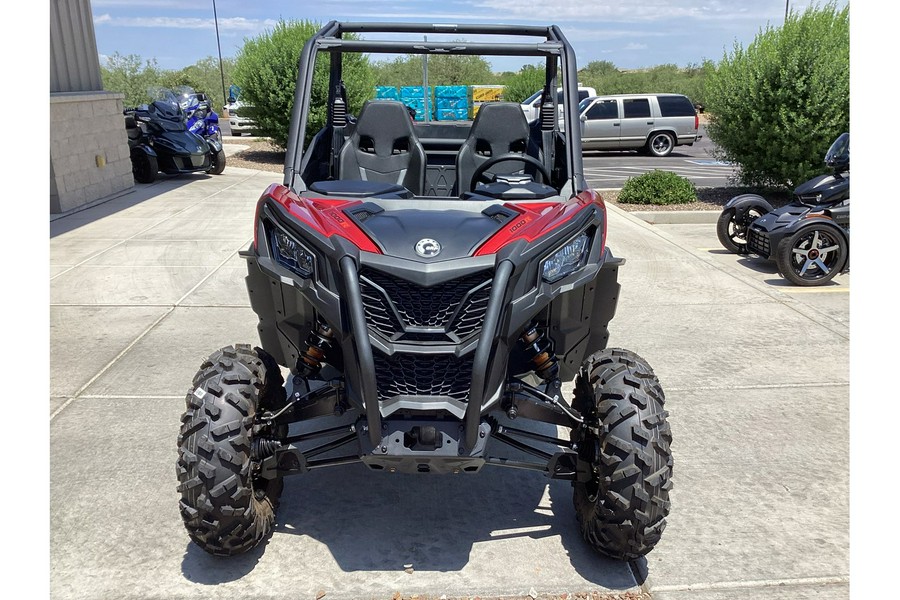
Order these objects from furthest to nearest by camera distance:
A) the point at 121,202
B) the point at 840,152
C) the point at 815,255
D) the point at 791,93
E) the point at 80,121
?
the point at 121,202 → the point at 80,121 → the point at 791,93 → the point at 840,152 → the point at 815,255

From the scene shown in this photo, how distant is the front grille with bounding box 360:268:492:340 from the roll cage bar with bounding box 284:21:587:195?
38.7 inches

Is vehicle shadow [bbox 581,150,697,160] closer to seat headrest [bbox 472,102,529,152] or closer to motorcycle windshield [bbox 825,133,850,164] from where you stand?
motorcycle windshield [bbox 825,133,850,164]

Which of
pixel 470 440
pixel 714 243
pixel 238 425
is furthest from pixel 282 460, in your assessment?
pixel 714 243

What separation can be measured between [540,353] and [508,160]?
142cm

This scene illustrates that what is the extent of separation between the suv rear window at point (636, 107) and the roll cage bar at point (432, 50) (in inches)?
690

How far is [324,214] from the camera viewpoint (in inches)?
127

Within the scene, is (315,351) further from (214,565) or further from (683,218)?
(683,218)

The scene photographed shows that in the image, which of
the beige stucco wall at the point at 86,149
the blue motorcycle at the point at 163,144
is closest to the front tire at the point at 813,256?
the beige stucco wall at the point at 86,149

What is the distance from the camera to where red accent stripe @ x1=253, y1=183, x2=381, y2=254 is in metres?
3.01

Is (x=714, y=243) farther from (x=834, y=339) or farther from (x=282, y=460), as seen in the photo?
(x=282, y=460)

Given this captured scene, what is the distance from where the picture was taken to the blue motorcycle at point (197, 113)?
15.9 metres

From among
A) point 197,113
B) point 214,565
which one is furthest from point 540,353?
point 197,113

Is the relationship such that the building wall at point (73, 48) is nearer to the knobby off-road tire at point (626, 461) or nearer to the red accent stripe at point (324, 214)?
the red accent stripe at point (324, 214)

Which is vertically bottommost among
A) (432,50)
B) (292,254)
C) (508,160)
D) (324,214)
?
(292,254)
